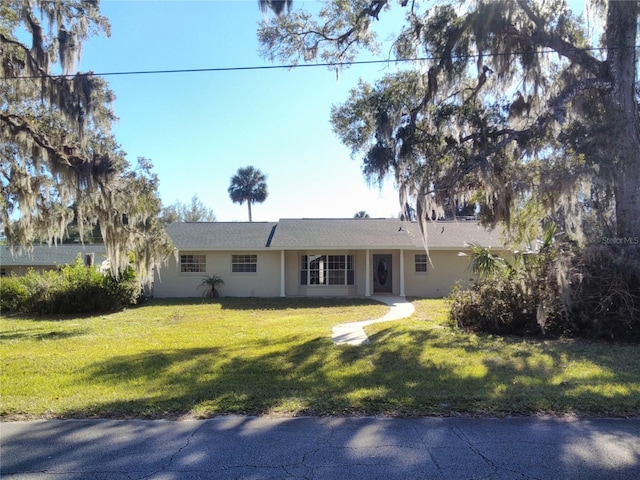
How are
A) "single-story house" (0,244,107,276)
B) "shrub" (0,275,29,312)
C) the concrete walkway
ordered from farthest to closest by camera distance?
"single-story house" (0,244,107,276)
"shrub" (0,275,29,312)
the concrete walkway

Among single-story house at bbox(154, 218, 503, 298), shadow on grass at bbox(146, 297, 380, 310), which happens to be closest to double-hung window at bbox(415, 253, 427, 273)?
single-story house at bbox(154, 218, 503, 298)

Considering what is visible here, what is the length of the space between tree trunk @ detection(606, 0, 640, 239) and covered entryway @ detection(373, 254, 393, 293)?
12.0 m

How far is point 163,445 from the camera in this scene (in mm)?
3885

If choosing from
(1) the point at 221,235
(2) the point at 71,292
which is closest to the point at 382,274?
(1) the point at 221,235

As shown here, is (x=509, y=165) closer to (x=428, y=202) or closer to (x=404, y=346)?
(x=428, y=202)

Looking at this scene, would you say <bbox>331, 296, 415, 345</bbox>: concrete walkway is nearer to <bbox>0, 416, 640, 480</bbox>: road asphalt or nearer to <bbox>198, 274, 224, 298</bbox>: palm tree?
<bbox>0, 416, 640, 480</bbox>: road asphalt

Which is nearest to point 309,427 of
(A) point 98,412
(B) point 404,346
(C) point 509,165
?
(A) point 98,412

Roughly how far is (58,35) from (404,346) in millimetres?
10041

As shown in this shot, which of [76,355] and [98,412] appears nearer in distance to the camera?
[98,412]

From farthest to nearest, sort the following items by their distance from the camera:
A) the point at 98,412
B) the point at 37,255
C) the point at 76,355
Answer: the point at 37,255
the point at 76,355
the point at 98,412

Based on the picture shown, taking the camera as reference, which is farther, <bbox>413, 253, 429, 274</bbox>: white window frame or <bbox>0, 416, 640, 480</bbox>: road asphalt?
<bbox>413, 253, 429, 274</bbox>: white window frame

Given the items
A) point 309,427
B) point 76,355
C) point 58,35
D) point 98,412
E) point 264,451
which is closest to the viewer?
point 264,451

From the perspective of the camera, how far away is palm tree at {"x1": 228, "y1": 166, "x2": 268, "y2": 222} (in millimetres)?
49531

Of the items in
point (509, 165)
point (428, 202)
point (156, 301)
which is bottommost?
point (156, 301)
